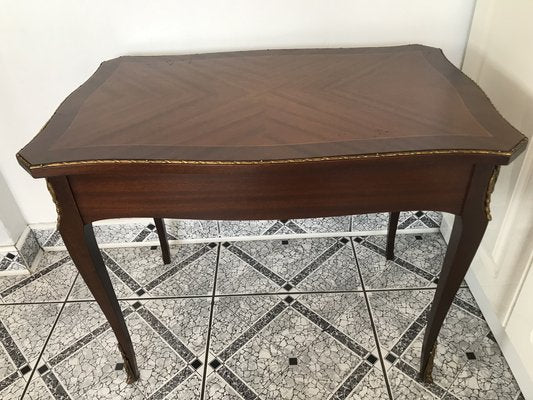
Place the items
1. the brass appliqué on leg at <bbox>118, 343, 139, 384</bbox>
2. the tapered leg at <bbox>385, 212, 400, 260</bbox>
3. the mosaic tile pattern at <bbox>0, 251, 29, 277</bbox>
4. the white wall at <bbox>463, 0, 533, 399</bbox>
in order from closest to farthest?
the white wall at <bbox>463, 0, 533, 399</bbox> → the brass appliqué on leg at <bbox>118, 343, 139, 384</bbox> → the tapered leg at <bbox>385, 212, 400, 260</bbox> → the mosaic tile pattern at <bbox>0, 251, 29, 277</bbox>

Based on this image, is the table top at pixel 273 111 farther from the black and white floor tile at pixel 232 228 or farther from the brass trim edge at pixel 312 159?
the black and white floor tile at pixel 232 228

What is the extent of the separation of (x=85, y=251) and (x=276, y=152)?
44 cm

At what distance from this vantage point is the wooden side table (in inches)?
28.7

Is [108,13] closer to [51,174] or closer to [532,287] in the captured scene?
[51,174]

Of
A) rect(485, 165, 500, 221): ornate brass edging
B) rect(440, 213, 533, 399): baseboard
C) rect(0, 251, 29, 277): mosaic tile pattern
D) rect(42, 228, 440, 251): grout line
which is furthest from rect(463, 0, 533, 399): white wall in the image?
rect(0, 251, 29, 277): mosaic tile pattern

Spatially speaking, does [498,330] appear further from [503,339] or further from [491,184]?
[491,184]

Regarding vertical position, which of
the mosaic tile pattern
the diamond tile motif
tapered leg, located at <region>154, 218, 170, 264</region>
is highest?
tapered leg, located at <region>154, 218, 170, 264</region>

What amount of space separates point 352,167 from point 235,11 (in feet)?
2.03

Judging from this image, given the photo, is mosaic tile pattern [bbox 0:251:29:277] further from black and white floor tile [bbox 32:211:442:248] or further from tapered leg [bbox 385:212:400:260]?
tapered leg [bbox 385:212:400:260]

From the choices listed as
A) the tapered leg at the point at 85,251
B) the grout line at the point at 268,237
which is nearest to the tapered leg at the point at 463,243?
the grout line at the point at 268,237

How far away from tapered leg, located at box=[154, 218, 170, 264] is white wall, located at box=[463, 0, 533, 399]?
92 cm

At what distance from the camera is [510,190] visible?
104 cm

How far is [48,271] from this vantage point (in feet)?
4.80

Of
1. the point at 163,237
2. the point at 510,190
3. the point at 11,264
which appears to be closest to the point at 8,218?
the point at 11,264
